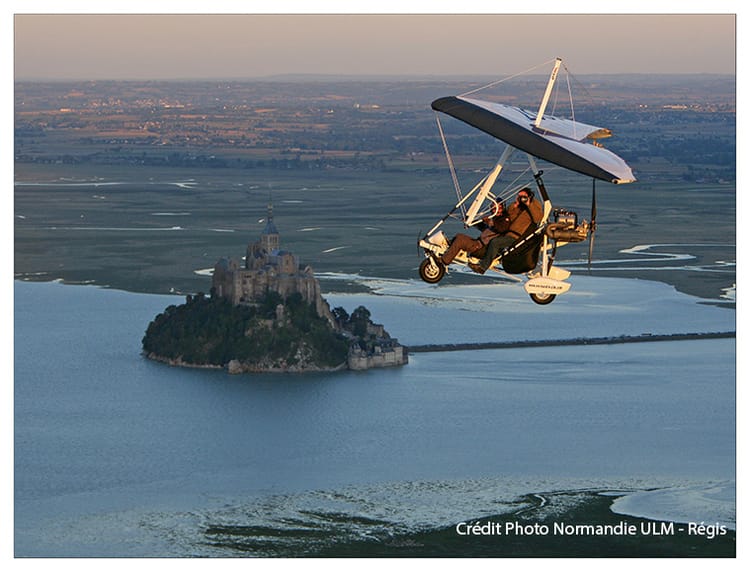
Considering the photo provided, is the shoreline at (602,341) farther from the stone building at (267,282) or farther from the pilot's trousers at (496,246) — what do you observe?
the pilot's trousers at (496,246)

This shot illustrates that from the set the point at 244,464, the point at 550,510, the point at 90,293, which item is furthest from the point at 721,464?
the point at 90,293

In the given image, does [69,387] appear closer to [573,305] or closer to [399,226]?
[573,305]

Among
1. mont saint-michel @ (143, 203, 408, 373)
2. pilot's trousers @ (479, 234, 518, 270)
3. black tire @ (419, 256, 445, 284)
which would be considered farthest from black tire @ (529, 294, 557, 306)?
mont saint-michel @ (143, 203, 408, 373)

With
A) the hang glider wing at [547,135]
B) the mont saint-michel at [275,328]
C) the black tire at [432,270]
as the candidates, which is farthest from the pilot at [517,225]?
the mont saint-michel at [275,328]

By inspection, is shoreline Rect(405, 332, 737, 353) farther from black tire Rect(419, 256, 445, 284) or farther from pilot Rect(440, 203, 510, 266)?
pilot Rect(440, 203, 510, 266)

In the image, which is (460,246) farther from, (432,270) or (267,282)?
(267,282)
